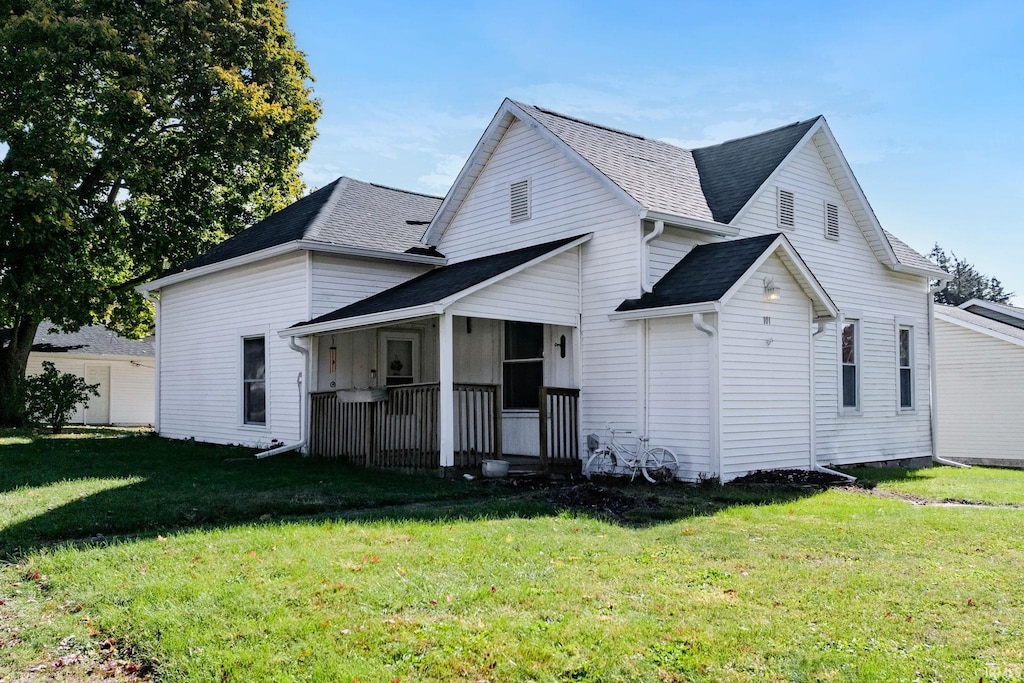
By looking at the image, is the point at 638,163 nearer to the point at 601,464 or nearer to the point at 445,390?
the point at 601,464

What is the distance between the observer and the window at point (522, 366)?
14438 mm

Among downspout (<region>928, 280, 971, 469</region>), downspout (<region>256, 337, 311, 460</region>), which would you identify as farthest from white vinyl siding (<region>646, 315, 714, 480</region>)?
downspout (<region>928, 280, 971, 469</region>)

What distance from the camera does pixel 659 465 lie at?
1230cm

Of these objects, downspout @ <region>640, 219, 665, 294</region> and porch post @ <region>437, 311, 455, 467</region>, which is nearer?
porch post @ <region>437, 311, 455, 467</region>

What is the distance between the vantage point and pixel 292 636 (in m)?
5.12

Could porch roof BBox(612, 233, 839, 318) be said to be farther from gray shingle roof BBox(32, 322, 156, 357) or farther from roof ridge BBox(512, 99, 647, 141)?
gray shingle roof BBox(32, 322, 156, 357)

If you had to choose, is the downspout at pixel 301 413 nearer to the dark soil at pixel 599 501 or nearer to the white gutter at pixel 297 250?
the white gutter at pixel 297 250

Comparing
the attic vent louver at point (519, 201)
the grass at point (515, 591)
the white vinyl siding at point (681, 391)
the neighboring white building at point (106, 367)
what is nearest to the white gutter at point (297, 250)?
Result: the attic vent louver at point (519, 201)

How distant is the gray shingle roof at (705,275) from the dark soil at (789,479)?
2667 millimetres

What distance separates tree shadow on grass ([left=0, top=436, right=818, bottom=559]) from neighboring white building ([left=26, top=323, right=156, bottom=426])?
18.0m

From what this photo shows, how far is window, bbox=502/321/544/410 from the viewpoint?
1444 cm

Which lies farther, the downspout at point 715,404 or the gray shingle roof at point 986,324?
the gray shingle roof at point 986,324

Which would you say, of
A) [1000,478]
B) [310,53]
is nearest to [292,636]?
[1000,478]

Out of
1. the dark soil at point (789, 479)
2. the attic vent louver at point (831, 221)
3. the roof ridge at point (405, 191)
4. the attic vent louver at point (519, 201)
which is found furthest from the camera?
the roof ridge at point (405, 191)
